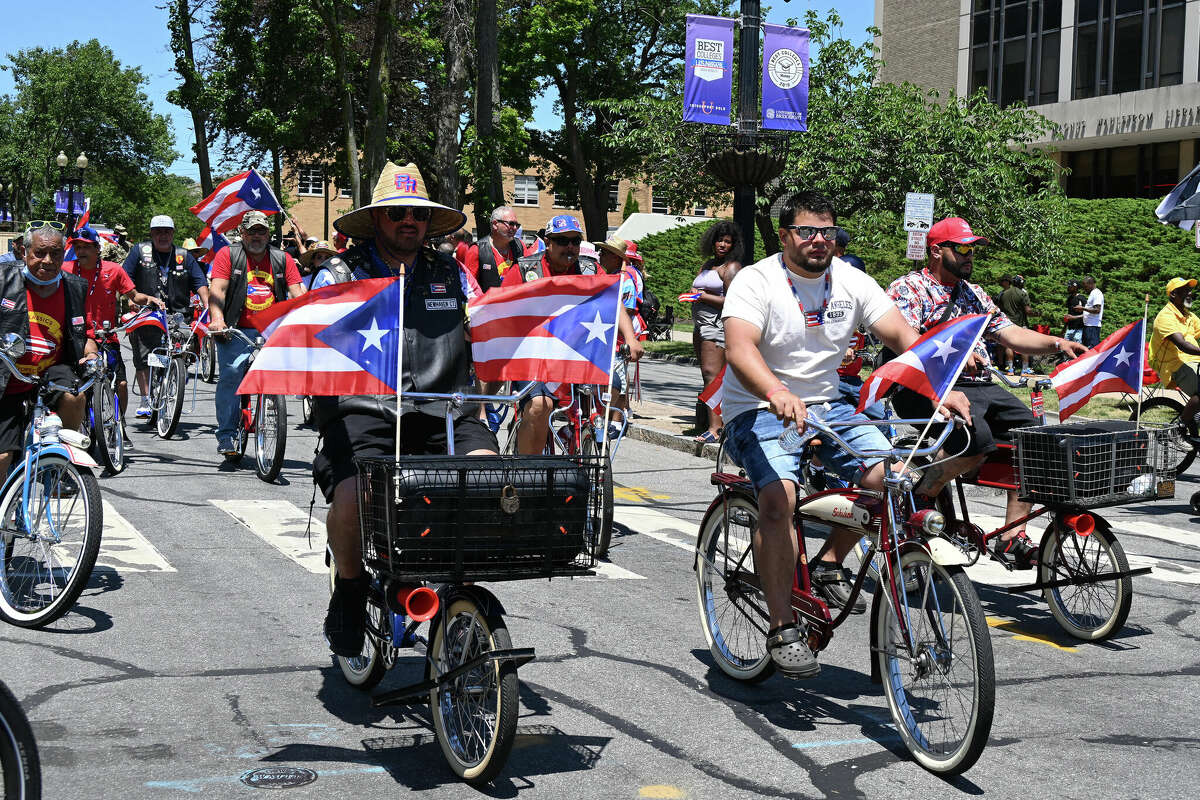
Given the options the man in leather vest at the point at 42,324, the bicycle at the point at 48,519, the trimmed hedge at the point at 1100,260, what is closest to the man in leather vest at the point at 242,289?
the man in leather vest at the point at 42,324

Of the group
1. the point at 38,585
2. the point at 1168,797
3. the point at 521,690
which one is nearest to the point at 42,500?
the point at 38,585

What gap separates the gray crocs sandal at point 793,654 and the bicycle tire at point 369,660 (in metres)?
1.57

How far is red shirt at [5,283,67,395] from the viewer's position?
23.4ft

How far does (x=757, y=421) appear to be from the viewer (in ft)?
17.4

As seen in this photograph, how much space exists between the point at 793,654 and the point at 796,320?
1.37 metres

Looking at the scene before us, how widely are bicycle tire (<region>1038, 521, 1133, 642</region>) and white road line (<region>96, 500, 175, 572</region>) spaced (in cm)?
497

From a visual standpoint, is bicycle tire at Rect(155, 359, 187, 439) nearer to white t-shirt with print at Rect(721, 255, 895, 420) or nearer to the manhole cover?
white t-shirt with print at Rect(721, 255, 895, 420)

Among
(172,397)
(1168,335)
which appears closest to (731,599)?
(1168,335)

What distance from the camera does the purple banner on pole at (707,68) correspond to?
14.1 metres

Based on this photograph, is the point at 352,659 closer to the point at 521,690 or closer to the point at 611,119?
the point at 521,690

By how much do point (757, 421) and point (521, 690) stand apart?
1.53m

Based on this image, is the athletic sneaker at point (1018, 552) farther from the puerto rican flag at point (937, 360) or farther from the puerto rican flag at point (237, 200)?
the puerto rican flag at point (237, 200)

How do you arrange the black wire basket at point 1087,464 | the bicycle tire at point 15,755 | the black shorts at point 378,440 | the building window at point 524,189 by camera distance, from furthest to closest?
the building window at point 524,189 < the black wire basket at point 1087,464 < the black shorts at point 378,440 < the bicycle tire at point 15,755

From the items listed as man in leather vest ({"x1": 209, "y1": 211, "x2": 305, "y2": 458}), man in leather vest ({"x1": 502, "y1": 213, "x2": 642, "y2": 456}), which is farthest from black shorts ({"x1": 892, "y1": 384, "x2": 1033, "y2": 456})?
man in leather vest ({"x1": 209, "y1": 211, "x2": 305, "y2": 458})
